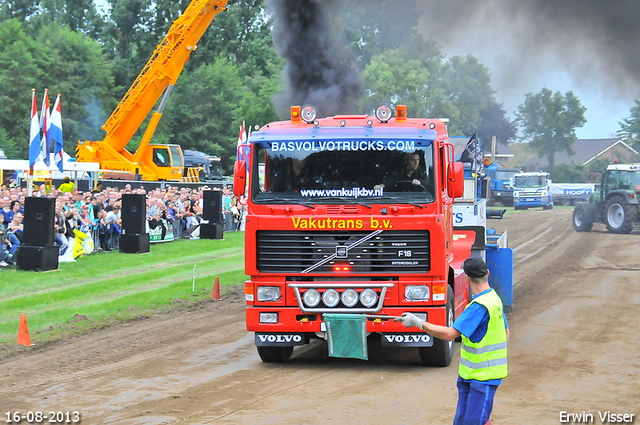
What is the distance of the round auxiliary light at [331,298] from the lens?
28.0 feet

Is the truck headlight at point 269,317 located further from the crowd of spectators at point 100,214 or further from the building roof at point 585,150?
the building roof at point 585,150

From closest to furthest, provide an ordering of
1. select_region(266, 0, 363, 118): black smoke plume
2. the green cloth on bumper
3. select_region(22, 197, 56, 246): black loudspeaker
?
the green cloth on bumper
select_region(22, 197, 56, 246): black loudspeaker
select_region(266, 0, 363, 118): black smoke plume

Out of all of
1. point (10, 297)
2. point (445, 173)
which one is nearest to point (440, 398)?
point (445, 173)

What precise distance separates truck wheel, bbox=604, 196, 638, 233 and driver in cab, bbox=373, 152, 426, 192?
22.9 metres

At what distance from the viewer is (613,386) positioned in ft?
26.5

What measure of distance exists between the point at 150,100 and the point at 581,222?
757 inches

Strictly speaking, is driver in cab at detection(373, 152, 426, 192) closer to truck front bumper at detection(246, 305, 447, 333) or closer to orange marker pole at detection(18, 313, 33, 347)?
truck front bumper at detection(246, 305, 447, 333)

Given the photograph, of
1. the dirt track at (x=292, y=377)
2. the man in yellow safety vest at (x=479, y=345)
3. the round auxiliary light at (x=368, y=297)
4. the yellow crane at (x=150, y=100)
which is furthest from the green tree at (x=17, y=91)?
the man in yellow safety vest at (x=479, y=345)

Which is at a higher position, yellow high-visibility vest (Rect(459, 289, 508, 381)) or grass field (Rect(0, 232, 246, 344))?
yellow high-visibility vest (Rect(459, 289, 508, 381))

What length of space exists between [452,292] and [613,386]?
7.20ft

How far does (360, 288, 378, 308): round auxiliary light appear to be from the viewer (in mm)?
8500

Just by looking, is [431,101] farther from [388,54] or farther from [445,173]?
[445,173]

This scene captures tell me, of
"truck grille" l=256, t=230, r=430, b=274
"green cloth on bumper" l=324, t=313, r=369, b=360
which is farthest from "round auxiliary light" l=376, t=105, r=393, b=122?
"green cloth on bumper" l=324, t=313, r=369, b=360

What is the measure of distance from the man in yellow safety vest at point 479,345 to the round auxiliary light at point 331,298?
10.8 feet
